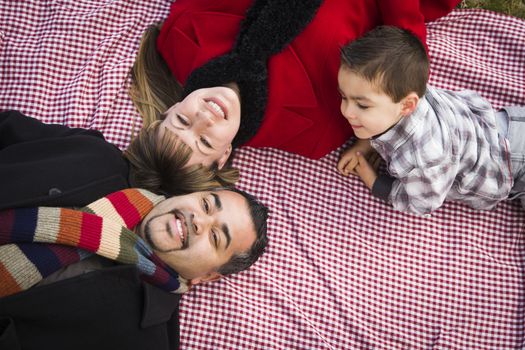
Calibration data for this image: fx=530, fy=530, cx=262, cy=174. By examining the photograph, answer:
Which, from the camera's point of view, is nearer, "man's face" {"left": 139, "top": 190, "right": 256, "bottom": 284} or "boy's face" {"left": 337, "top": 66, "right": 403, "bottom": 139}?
"man's face" {"left": 139, "top": 190, "right": 256, "bottom": 284}

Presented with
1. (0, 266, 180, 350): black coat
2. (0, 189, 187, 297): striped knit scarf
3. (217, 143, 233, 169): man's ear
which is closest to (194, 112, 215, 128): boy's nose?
(217, 143, 233, 169): man's ear

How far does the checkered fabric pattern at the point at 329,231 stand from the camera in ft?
8.61

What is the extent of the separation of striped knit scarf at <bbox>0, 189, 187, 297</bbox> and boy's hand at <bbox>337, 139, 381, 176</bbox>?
112 cm

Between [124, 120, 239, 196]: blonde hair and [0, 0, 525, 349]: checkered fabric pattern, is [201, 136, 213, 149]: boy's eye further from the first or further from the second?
[0, 0, 525, 349]: checkered fabric pattern

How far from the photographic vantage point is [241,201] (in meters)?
2.27

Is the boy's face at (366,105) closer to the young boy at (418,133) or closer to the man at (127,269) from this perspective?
the young boy at (418,133)

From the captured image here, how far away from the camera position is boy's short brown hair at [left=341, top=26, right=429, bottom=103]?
2.20m

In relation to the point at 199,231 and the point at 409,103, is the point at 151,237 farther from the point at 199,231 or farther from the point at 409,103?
the point at 409,103

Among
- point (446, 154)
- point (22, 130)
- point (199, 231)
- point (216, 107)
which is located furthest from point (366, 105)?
point (22, 130)

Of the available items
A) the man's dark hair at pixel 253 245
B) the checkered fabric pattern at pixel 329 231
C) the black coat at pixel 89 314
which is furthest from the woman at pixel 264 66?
the black coat at pixel 89 314

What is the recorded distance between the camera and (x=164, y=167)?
94.9 inches

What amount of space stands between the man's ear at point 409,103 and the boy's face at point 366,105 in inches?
0.4

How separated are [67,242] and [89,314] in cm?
29

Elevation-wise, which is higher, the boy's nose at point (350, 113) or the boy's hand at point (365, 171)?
the boy's nose at point (350, 113)
